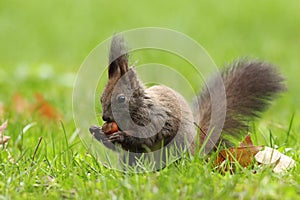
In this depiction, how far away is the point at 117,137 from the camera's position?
10.6ft

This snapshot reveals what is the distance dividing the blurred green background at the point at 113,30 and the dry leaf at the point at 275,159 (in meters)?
3.52

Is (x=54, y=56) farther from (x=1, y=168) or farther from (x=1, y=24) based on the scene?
(x=1, y=168)

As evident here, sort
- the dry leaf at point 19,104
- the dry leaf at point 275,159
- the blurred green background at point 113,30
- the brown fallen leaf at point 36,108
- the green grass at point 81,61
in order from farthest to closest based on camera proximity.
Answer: the blurred green background at point 113,30
the dry leaf at point 19,104
the brown fallen leaf at point 36,108
the dry leaf at point 275,159
the green grass at point 81,61

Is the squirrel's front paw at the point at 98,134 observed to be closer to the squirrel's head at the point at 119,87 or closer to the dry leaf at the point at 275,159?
the squirrel's head at the point at 119,87

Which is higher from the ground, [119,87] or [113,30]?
[113,30]

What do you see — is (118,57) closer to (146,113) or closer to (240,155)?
(146,113)

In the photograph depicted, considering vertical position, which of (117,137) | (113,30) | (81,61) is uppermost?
(113,30)

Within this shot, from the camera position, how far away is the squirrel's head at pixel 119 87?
3180mm

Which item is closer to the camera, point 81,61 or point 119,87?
point 119,87

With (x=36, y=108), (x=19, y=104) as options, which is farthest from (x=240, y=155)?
(x=19, y=104)

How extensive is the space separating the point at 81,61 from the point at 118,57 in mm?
5243

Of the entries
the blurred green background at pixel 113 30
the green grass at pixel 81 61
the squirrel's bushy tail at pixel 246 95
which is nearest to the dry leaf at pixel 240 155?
the green grass at pixel 81 61

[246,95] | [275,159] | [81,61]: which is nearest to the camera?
[275,159]

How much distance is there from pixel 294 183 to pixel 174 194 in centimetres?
49
